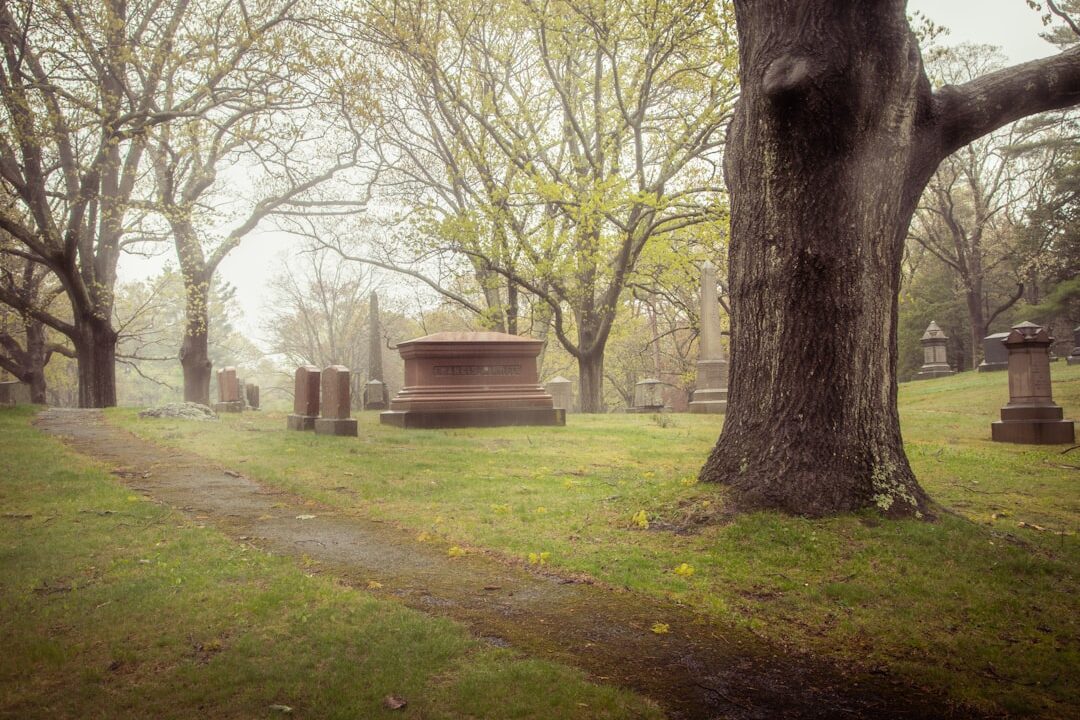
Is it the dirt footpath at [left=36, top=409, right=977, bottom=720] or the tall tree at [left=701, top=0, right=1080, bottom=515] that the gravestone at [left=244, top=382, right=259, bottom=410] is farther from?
the tall tree at [left=701, top=0, right=1080, bottom=515]

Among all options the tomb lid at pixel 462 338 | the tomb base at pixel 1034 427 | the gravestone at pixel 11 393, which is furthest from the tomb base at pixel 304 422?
the tomb base at pixel 1034 427

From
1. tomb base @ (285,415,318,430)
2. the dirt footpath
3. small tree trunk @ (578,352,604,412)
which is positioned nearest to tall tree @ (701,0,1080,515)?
the dirt footpath

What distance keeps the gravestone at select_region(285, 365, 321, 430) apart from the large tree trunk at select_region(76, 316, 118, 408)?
885 cm

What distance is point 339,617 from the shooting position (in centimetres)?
323

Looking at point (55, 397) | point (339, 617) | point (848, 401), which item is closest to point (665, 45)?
point (848, 401)

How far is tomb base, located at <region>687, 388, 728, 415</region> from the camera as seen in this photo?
16.9 meters

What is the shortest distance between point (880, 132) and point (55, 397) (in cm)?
4608

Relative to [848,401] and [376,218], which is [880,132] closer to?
[848,401]

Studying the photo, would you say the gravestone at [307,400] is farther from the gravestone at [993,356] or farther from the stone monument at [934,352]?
the stone monument at [934,352]

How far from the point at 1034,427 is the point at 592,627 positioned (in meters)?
9.89

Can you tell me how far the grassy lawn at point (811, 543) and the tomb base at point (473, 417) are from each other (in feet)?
12.4

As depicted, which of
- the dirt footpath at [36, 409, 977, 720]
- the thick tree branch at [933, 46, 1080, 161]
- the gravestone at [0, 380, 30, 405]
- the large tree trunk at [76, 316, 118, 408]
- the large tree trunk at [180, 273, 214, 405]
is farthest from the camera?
the large tree trunk at [180, 273, 214, 405]

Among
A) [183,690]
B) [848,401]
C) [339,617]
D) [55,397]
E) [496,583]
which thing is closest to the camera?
[183,690]

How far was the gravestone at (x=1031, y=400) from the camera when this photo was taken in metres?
10.1
